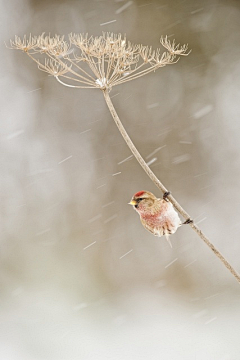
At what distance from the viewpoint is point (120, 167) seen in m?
1.91

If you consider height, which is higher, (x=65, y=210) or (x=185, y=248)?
(x=65, y=210)

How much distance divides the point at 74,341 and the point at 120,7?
1.54 m

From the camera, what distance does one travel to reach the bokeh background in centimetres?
184

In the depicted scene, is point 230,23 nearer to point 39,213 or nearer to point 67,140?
point 67,140

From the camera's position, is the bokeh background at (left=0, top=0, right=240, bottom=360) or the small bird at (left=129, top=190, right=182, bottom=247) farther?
the bokeh background at (left=0, top=0, right=240, bottom=360)

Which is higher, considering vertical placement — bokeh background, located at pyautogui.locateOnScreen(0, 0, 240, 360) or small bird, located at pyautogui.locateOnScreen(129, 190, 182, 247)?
bokeh background, located at pyautogui.locateOnScreen(0, 0, 240, 360)

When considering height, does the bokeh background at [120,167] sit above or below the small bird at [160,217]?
above

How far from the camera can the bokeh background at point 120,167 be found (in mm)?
1845

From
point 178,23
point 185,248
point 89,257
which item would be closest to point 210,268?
point 185,248

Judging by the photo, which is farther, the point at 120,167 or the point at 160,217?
the point at 120,167

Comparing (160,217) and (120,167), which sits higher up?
(120,167)

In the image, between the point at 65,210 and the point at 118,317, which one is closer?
the point at 118,317

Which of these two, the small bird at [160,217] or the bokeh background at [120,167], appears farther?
the bokeh background at [120,167]

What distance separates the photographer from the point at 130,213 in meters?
1.93
